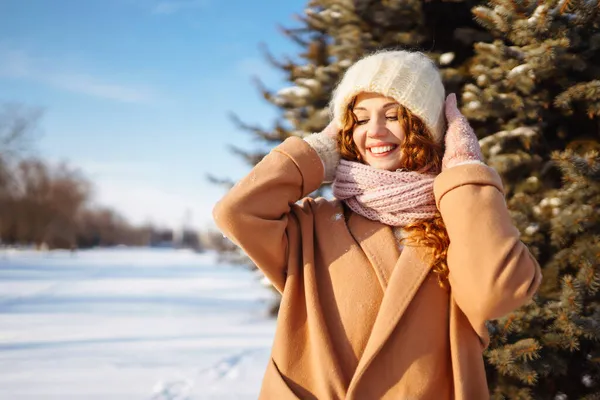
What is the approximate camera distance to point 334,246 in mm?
1604

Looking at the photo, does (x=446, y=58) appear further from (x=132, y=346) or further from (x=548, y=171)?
(x=132, y=346)

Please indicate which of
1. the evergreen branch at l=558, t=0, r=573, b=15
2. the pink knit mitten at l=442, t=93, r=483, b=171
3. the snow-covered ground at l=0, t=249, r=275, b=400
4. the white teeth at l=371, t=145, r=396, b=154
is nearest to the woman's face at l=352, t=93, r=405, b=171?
the white teeth at l=371, t=145, r=396, b=154

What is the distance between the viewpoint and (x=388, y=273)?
1.52 m

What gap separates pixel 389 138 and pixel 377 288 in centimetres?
47

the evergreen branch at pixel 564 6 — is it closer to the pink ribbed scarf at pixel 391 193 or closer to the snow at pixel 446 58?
the snow at pixel 446 58

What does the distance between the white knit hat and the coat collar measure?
37 cm

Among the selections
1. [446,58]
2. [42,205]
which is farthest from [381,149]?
[42,205]

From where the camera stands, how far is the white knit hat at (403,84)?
156cm

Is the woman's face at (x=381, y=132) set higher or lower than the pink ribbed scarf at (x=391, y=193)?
higher

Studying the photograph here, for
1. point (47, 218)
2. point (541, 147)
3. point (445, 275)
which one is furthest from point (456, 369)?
point (47, 218)

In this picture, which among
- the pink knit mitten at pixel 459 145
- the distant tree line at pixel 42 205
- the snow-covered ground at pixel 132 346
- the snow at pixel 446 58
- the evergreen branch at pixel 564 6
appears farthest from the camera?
the distant tree line at pixel 42 205

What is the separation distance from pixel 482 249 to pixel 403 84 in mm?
565

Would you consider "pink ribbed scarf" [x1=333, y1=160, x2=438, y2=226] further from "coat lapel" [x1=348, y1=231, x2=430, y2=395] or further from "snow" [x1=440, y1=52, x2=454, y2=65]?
"snow" [x1=440, y1=52, x2=454, y2=65]

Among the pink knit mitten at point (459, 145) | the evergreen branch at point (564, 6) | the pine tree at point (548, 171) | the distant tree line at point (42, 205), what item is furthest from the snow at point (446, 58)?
the distant tree line at point (42, 205)
